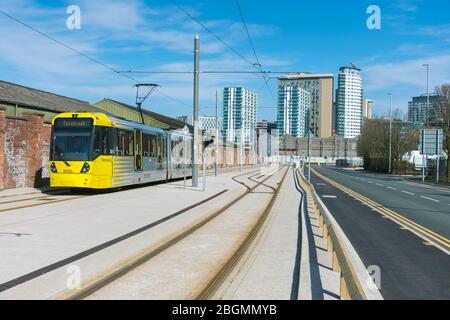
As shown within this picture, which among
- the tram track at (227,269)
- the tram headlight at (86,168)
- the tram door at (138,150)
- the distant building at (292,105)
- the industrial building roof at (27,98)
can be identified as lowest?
the tram track at (227,269)

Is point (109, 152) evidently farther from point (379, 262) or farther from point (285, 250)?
point (379, 262)

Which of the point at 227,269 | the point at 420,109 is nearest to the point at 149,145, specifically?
the point at 227,269

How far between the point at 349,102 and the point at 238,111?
8934cm

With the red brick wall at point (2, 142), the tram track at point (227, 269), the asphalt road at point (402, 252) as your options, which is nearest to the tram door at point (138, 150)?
the red brick wall at point (2, 142)

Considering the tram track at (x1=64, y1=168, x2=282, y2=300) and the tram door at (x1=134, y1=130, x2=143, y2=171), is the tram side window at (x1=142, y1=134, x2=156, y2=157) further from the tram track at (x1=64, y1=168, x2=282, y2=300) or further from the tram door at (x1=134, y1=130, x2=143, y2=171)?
the tram track at (x1=64, y1=168, x2=282, y2=300)

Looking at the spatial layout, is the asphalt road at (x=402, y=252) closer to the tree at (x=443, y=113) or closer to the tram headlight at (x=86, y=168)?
the tram headlight at (x=86, y=168)

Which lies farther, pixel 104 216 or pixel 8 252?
pixel 104 216

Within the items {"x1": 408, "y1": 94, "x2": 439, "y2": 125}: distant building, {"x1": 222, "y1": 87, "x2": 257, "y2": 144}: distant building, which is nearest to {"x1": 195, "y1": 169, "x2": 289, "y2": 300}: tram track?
{"x1": 408, "y1": 94, "x2": 439, "y2": 125}: distant building

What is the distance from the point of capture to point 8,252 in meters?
8.71

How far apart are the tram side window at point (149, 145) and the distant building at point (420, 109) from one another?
38.0 meters

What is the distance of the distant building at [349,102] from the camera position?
154 meters

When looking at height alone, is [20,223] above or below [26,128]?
below

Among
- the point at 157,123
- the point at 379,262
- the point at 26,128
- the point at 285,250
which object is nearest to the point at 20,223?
the point at 285,250
